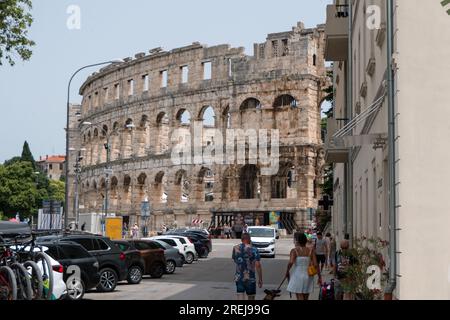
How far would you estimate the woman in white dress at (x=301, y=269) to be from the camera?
14695mm

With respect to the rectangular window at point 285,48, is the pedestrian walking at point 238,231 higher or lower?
lower

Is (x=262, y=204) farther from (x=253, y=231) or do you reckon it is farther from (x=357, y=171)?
(x=357, y=171)

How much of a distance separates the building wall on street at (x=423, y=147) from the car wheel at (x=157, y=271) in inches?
722

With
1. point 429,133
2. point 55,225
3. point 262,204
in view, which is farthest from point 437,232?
point 262,204

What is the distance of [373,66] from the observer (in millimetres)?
16812

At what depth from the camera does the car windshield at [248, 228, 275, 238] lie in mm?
47500

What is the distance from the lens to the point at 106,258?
2331cm

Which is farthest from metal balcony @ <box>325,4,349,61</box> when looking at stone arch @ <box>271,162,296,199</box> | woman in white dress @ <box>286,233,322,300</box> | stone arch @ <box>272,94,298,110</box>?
stone arch @ <box>272,94,298,110</box>

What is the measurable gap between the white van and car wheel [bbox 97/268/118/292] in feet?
76.3

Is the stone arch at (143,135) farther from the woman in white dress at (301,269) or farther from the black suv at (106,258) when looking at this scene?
the woman in white dress at (301,269)

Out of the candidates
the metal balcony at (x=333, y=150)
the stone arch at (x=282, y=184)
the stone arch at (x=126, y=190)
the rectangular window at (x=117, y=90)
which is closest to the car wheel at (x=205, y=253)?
the metal balcony at (x=333, y=150)

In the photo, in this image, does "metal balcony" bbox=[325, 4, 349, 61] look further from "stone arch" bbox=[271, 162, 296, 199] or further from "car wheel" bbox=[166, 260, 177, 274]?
"stone arch" bbox=[271, 162, 296, 199]

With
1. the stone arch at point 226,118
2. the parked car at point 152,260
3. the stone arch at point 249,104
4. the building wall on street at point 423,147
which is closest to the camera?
the building wall on street at point 423,147

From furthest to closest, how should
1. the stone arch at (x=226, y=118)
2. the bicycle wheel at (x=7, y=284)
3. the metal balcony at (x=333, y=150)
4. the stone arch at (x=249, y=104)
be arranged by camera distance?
the stone arch at (x=226, y=118)
the stone arch at (x=249, y=104)
the metal balcony at (x=333, y=150)
the bicycle wheel at (x=7, y=284)
